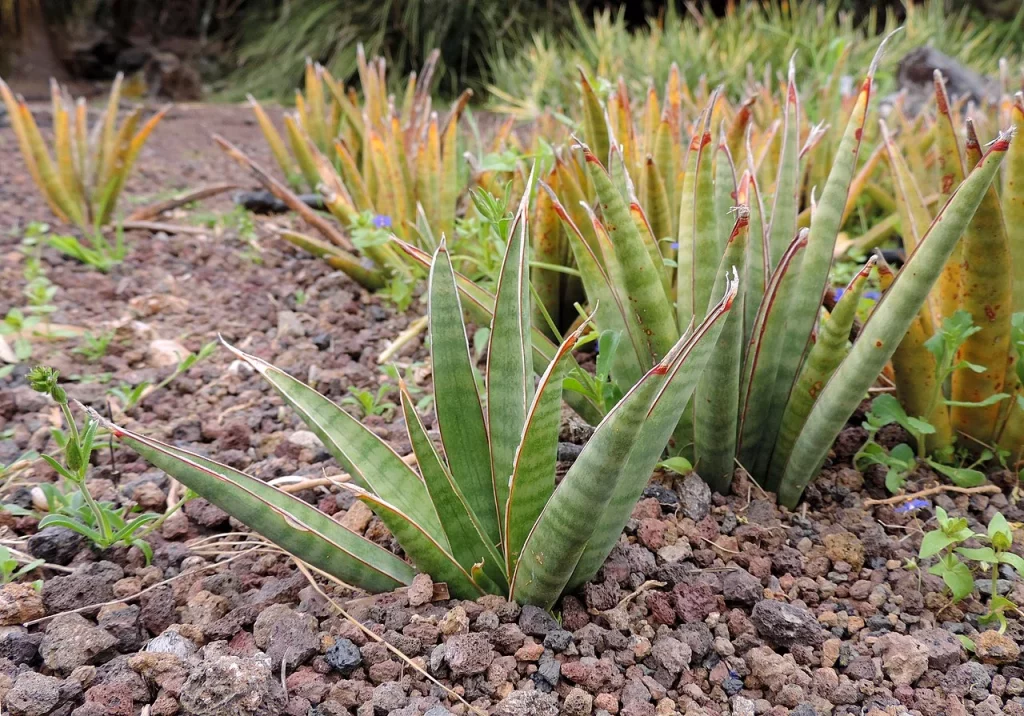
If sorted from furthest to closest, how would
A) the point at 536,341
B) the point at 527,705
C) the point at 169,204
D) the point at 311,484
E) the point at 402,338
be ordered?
the point at 169,204
the point at 402,338
the point at 536,341
the point at 311,484
the point at 527,705

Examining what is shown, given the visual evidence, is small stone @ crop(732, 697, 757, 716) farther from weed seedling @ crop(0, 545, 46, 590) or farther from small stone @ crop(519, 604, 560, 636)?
weed seedling @ crop(0, 545, 46, 590)

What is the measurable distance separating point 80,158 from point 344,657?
2.42 metres

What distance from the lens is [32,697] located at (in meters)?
0.90

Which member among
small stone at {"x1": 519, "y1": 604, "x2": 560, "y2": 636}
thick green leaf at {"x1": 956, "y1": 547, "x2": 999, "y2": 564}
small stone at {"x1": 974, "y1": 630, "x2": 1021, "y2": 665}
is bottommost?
small stone at {"x1": 519, "y1": 604, "x2": 560, "y2": 636}

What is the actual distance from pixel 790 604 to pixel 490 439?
481mm

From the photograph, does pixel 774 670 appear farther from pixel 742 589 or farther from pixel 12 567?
pixel 12 567

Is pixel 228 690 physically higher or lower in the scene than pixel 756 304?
lower

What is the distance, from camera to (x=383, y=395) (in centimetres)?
173

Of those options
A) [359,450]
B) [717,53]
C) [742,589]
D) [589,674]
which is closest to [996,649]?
[742,589]

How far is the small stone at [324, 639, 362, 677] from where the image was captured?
98cm

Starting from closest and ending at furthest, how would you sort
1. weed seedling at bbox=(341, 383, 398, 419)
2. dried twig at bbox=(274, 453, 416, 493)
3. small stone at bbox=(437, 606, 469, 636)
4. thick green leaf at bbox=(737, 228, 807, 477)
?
small stone at bbox=(437, 606, 469, 636) < thick green leaf at bbox=(737, 228, 807, 477) < dried twig at bbox=(274, 453, 416, 493) < weed seedling at bbox=(341, 383, 398, 419)

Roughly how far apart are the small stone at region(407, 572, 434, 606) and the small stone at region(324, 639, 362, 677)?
92 millimetres

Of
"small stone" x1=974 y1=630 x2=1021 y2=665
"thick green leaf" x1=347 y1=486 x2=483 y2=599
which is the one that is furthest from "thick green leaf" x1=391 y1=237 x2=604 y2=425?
"small stone" x1=974 y1=630 x2=1021 y2=665

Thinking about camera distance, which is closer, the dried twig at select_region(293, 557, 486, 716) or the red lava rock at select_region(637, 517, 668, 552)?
the dried twig at select_region(293, 557, 486, 716)
